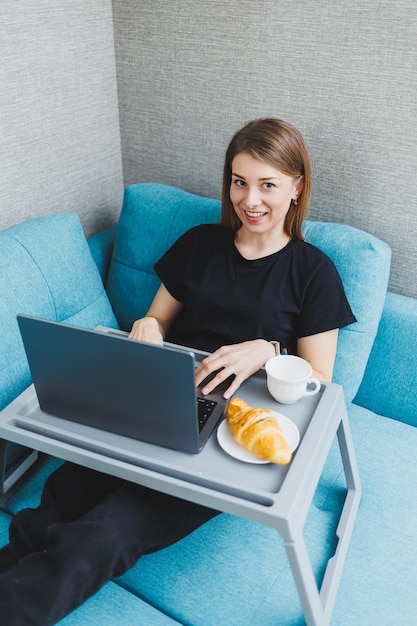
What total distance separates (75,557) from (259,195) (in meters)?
0.87

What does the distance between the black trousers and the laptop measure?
0.17 m

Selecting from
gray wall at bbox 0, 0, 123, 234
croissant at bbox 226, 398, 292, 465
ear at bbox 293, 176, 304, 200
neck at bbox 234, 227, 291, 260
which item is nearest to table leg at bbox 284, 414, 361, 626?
croissant at bbox 226, 398, 292, 465

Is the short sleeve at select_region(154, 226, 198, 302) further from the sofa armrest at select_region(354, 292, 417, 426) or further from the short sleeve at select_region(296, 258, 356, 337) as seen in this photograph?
the sofa armrest at select_region(354, 292, 417, 426)

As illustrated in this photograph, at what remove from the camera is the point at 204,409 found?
1.16 m

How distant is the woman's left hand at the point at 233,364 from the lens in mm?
1191

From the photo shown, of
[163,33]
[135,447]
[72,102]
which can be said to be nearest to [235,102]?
[163,33]

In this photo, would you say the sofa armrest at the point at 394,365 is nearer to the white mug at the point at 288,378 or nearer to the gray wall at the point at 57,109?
the white mug at the point at 288,378

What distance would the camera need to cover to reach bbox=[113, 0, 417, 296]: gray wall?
1.47 metres

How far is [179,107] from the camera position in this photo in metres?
1.86

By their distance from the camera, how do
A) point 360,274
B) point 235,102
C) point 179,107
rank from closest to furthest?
point 360,274, point 235,102, point 179,107

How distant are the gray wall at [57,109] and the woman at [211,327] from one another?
51cm

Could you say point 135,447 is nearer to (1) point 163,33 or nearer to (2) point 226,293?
(2) point 226,293

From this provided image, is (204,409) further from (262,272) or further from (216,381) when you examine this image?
(262,272)

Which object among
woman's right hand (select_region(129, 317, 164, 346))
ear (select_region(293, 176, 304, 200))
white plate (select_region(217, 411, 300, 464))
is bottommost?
woman's right hand (select_region(129, 317, 164, 346))
